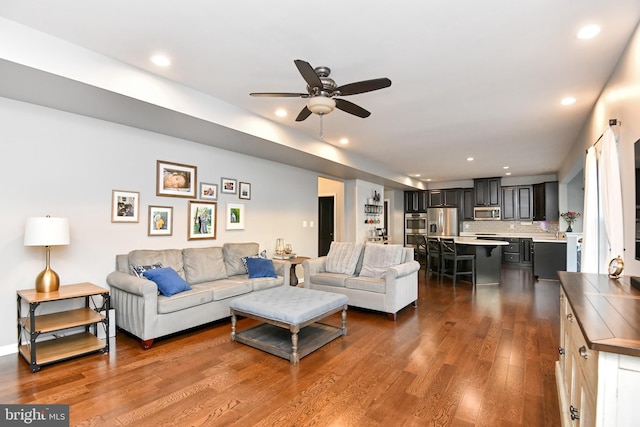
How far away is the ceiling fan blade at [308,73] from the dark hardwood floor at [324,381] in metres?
2.34

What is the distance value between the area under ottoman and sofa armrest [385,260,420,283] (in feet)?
2.94

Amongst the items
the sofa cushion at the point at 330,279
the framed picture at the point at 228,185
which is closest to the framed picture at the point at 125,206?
the framed picture at the point at 228,185

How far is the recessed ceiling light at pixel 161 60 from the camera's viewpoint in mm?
2777

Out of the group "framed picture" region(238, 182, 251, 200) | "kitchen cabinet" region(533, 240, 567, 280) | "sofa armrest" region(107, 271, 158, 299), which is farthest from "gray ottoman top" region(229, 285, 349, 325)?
"kitchen cabinet" region(533, 240, 567, 280)

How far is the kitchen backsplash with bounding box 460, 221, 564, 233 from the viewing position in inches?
358

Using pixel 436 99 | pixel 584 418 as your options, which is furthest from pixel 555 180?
pixel 584 418

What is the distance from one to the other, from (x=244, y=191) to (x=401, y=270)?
2.76m

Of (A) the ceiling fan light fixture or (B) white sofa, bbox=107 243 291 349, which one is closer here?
(A) the ceiling fan light fixture

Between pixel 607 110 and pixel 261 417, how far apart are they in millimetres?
4077

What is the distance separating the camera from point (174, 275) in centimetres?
364

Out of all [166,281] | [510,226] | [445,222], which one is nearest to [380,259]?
[166,281]

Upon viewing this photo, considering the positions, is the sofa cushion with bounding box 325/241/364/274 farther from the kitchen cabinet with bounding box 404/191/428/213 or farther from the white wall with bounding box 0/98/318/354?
the kitchen cabinet with bounding box 404/191/428/213

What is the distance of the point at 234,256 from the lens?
4695mm

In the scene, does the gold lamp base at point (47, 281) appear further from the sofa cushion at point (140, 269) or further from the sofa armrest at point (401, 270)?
the sofa armrest at point (401, 270)
